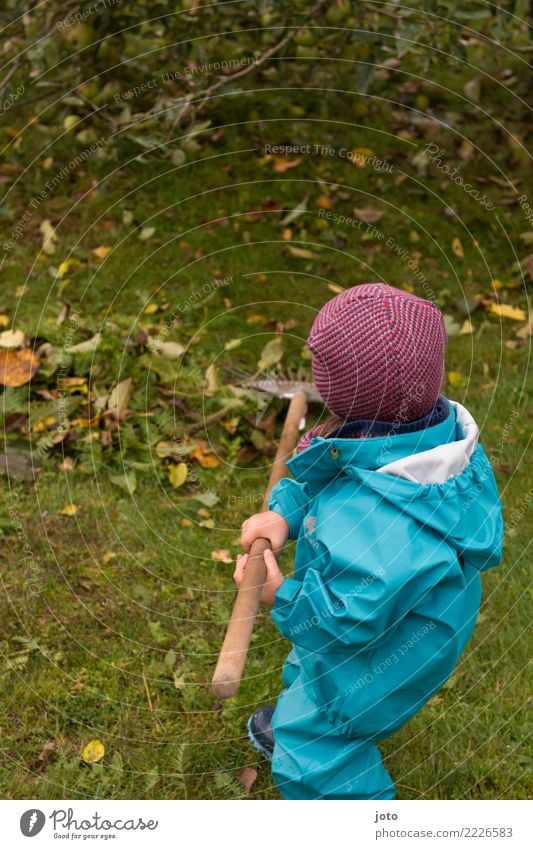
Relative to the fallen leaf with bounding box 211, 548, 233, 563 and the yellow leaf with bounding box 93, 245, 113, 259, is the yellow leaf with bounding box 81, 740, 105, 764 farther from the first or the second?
the yellow leaf with bounding box 93, 245, 113, 259

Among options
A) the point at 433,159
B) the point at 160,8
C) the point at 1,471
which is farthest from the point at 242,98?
the point at 1,471

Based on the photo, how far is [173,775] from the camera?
247cm

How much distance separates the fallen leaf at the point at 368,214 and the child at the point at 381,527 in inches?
95.5

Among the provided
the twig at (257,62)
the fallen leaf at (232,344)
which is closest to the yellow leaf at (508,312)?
the fallen leaf at (232,344)

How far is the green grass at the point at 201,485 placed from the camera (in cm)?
254

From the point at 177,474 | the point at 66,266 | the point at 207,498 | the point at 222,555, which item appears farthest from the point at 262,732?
the point at 66,266

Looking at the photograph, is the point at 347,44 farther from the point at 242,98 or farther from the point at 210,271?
the point at 210,271

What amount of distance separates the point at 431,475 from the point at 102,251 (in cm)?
271

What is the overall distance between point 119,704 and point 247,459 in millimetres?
1039

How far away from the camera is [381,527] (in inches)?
68.4

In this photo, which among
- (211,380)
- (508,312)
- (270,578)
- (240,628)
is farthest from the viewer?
(508,312)

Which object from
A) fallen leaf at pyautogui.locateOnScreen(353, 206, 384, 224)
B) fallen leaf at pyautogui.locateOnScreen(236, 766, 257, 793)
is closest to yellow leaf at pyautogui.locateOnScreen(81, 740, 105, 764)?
fallen leaf at pyautogui.locateOnScreen(236, 766, 257, 793)

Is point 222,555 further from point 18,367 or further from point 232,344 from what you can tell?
point 18,367

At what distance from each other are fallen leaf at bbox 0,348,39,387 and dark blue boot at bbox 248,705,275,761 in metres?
1.59
